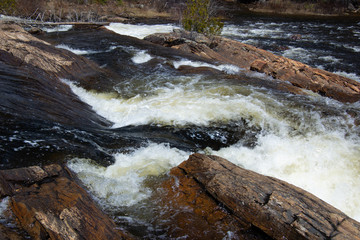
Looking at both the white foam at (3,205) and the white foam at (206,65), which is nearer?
the white foam at (3,205)

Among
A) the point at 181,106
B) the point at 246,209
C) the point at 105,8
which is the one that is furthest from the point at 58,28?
the point at 246,209

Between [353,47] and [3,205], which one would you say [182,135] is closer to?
[3,205]

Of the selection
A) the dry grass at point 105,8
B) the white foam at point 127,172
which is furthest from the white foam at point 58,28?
the white foam at point 127,172

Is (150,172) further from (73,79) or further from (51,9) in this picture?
(51,9)

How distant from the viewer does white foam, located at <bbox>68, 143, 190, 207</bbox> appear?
3.11 m

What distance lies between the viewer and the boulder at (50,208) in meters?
2.05

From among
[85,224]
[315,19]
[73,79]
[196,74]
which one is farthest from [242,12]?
[85,224]

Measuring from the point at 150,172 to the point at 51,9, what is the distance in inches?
732

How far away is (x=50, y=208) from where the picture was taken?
2.18m

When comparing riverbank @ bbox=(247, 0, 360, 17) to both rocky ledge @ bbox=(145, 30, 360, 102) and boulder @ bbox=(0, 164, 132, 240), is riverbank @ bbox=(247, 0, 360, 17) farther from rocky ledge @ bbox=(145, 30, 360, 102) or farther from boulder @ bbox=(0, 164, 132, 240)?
boulder @ bbox=(0, 164, 132, 240)

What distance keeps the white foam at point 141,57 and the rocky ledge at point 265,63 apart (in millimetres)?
1545

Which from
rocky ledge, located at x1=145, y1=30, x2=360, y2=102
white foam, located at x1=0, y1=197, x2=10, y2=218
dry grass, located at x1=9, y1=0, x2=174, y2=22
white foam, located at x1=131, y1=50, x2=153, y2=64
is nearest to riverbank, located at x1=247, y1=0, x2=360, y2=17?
dry grass, located at x1=9, y1=0, x2=174, y2=22

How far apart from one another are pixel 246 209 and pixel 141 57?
7376mm

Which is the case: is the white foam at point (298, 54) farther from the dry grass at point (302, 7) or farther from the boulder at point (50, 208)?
the dry grass at point (302, 7)
